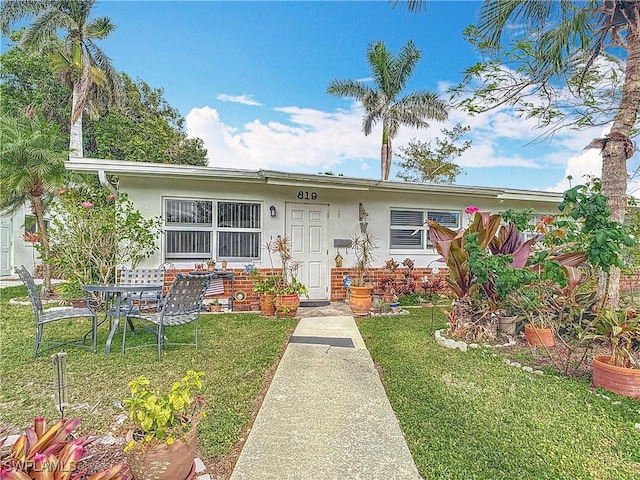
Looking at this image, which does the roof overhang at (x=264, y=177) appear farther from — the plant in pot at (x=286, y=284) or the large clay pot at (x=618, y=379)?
the large clay pot at (x=618, y=379)

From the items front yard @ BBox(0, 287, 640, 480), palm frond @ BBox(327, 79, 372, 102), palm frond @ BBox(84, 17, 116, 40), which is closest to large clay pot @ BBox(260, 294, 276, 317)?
front yard @ BBox(0, 287, 640, 480)

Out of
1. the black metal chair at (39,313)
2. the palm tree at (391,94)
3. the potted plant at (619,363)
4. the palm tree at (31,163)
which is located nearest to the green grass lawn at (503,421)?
the potted plant at (619,363)

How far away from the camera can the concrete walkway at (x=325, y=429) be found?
84.5 inches

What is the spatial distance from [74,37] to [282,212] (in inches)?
489

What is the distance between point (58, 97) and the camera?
17359mm

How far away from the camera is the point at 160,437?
1.87 m

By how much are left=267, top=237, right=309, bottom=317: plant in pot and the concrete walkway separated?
2219 millimetres

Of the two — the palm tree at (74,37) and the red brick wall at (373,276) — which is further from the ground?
the palm tree at (74,37)

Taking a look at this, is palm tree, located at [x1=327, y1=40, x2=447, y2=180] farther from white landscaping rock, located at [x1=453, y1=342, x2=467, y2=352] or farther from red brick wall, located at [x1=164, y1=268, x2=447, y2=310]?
white landscaping rock, located at [x1=453, y1=342, x2=467, y2=352]

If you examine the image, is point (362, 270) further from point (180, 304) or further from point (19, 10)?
point (19, 10)

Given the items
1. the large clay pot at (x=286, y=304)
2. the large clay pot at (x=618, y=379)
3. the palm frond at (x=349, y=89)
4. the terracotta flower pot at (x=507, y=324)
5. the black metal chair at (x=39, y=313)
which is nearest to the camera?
the large clay pot at (x=618, y=379)

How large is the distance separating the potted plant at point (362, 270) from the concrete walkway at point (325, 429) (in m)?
2.61

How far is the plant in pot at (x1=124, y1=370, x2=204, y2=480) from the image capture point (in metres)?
1.83

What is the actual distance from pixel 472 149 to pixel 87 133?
815 inches
